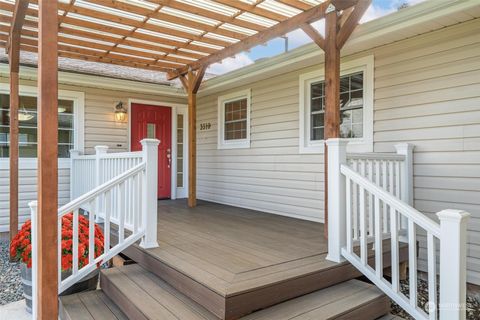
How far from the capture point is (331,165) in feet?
9.64

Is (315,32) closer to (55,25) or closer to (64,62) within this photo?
(55,25)

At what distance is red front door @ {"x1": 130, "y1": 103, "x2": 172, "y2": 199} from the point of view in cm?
684

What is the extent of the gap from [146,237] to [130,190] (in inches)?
19.9

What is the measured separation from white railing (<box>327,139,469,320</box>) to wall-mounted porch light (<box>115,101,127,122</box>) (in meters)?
4.89

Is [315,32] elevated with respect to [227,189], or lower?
elevated

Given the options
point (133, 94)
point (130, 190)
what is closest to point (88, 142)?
point (133, 94)

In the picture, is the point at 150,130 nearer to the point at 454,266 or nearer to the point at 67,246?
the point at 67,246

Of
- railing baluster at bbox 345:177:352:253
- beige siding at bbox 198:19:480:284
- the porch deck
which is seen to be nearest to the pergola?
railing baluster at bbox 345:177:352:253

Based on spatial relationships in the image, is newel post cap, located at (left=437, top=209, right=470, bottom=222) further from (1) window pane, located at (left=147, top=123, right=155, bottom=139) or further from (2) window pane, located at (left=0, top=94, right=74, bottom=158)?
(2) window pane, located at (left=0, top=94, right=74, bottom=158)

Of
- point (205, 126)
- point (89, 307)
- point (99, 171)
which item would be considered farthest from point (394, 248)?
point (205, 126)

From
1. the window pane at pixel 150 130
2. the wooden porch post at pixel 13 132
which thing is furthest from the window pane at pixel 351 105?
the wooden porch post at pixel 13 132

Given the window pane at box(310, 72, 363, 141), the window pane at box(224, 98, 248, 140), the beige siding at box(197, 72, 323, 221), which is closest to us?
the window pane at box(310, 72, 363, 141)

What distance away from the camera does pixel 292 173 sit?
5285 mm

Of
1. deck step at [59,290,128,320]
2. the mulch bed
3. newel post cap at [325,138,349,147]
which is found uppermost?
newel post cap at [325,138,349,147]
